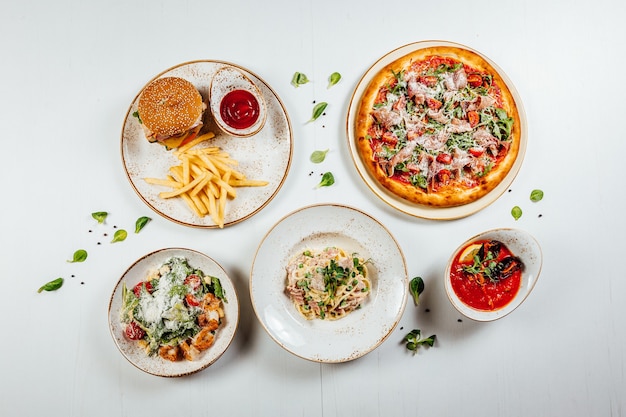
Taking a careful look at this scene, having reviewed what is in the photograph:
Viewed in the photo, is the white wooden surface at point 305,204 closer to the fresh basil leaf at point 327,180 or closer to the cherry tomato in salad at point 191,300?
the fresh basil leaf at point 327,180

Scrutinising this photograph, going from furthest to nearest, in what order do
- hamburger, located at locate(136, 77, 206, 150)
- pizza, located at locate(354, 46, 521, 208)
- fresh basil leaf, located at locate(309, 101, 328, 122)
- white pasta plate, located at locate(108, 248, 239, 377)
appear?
fresh basil leaf, located at locate(309, 101, 328, 122) < pizza, located at locate(354, 46, 521, 208) < white pasta plate, located at locate(108, 248, 239, 377) < hamburger, located at locate(136, 77, 206, 150)

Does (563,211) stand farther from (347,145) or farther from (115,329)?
(115,329)

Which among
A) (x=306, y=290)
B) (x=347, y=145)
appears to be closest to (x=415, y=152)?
(x=347, y=145)

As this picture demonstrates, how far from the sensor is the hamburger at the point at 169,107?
4512mm

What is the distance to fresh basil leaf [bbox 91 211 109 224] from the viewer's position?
16.1ft

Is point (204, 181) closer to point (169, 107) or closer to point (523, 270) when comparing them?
point (169, 107)

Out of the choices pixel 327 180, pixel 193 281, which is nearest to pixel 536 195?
pixel 327 180

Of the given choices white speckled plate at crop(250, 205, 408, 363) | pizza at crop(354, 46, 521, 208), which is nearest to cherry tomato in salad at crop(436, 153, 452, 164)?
pizza at crop(354, 46, 521, 208)

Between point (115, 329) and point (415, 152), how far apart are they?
9.58 ft

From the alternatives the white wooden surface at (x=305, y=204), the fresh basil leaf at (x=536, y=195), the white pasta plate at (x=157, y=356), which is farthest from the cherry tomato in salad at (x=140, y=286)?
the fresh basil leaf at (x=536, y=195)

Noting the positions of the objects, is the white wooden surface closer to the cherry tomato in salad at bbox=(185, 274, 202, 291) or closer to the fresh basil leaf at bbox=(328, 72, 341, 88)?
the fresh basil leaf at bbox=(328, 72, 341, 88)

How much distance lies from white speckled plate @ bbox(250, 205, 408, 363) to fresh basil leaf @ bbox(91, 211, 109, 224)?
1457 millimetres

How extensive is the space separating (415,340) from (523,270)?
1103mm

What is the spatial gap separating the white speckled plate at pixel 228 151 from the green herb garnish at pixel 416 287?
1454 mm
